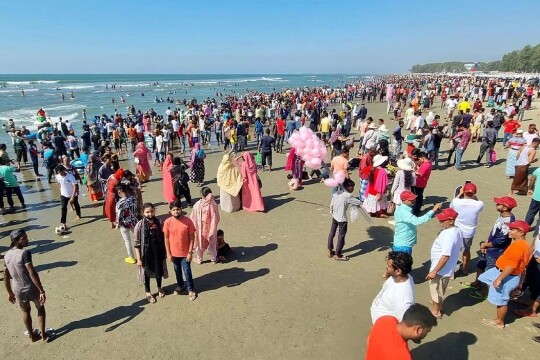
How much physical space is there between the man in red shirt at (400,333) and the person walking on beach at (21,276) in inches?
165

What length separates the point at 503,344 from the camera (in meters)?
4.30

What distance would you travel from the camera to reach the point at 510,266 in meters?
4.13

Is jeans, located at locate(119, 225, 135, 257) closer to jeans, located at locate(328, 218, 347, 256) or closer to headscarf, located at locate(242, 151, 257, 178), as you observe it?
headscarf, located at locate(242, 151, 257, 178)

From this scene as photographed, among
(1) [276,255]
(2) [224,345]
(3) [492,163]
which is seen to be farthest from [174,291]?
(3) [492,163]

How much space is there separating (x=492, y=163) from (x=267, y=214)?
9.32 metres

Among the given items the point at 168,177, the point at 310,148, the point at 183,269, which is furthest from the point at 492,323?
the point at 168,177

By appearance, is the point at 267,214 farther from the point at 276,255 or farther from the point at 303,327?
the point at 303,327

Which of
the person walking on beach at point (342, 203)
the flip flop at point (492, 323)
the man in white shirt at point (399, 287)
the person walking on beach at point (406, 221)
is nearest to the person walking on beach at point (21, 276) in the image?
the man in white shirt at point (399, 287)

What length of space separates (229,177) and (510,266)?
6327 mm

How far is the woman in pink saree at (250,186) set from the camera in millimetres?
8836

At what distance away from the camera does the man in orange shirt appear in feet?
13.4

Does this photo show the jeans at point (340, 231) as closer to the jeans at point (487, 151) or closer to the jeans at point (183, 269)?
the jeans at point (183, 269)

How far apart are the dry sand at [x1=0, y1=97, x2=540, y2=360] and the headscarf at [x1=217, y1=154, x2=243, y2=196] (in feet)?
3.19

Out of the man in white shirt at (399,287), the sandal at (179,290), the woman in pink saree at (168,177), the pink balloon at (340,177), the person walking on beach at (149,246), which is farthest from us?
the woman in pink saree at (168,177)
